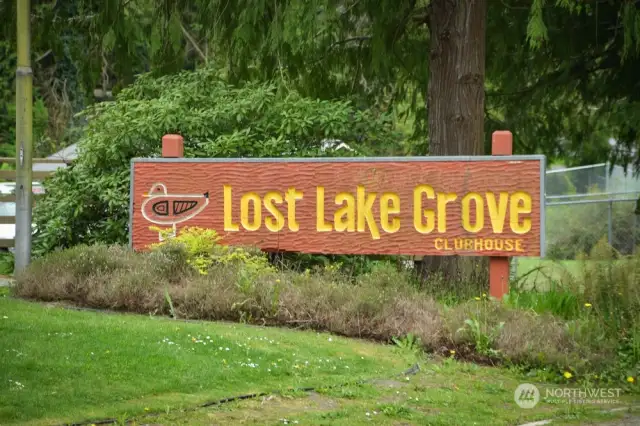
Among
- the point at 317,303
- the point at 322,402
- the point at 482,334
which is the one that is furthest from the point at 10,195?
the point at 322,402

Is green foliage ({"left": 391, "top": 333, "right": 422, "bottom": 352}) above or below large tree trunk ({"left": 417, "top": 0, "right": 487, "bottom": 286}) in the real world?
below

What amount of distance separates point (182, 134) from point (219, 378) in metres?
6.99

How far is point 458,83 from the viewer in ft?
43.9

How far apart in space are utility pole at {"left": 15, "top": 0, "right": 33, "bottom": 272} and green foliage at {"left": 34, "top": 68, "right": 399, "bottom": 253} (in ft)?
3.94

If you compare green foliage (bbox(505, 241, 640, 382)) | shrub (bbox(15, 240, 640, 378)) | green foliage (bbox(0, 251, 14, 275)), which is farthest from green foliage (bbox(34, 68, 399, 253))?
green foliage (bbox(505, 241, 640, 382))

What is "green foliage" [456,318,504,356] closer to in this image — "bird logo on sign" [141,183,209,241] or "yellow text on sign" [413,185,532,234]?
"yellow text on sign" [413,185,532,234]

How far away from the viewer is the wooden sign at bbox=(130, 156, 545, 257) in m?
11.9

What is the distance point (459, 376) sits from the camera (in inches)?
363

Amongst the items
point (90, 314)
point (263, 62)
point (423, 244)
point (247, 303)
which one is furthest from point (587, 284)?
point (263, 62)

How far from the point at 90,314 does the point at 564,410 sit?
16.0 ft

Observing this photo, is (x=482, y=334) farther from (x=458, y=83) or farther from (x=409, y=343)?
(x=458, y=83)

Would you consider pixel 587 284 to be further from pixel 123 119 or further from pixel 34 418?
pixel 123 119

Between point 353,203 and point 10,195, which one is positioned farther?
point 10,195

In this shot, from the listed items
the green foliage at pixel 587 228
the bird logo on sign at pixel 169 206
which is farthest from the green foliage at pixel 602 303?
the green foliage at pixel 587 228
